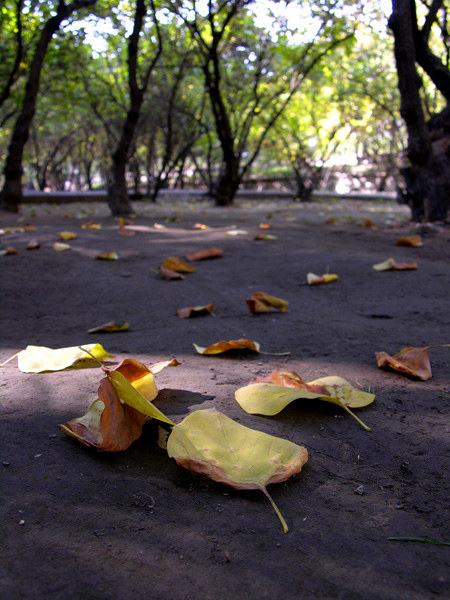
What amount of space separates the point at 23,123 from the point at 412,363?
7583mm

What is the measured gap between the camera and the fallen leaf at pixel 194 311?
2.54 metres

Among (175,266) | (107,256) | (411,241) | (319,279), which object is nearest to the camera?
(319,279)

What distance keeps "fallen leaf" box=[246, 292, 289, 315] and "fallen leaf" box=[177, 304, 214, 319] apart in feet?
0.66

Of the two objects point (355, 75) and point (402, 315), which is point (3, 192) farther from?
point (355, 75)

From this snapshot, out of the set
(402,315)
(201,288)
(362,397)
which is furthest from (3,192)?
(362,397)

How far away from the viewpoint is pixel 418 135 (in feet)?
17.2

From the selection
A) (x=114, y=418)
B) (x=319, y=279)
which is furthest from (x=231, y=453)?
(x=319, y=279)

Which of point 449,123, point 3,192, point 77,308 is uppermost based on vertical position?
point 449,123

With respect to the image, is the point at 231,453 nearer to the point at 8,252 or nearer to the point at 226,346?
the point at 226,346

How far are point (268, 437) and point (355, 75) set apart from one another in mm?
14046

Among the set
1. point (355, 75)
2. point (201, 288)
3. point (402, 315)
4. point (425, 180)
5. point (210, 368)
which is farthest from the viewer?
point (355, 75)

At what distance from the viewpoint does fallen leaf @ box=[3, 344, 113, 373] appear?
5.09 feet

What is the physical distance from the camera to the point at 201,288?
10.5 feet

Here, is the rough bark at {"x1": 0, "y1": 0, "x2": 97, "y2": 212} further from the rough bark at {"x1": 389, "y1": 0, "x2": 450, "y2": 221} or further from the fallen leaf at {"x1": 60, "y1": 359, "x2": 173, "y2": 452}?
the fallen leaf at {"x1": 60, "y1": 359, "x2": 173, "y2": 452}
